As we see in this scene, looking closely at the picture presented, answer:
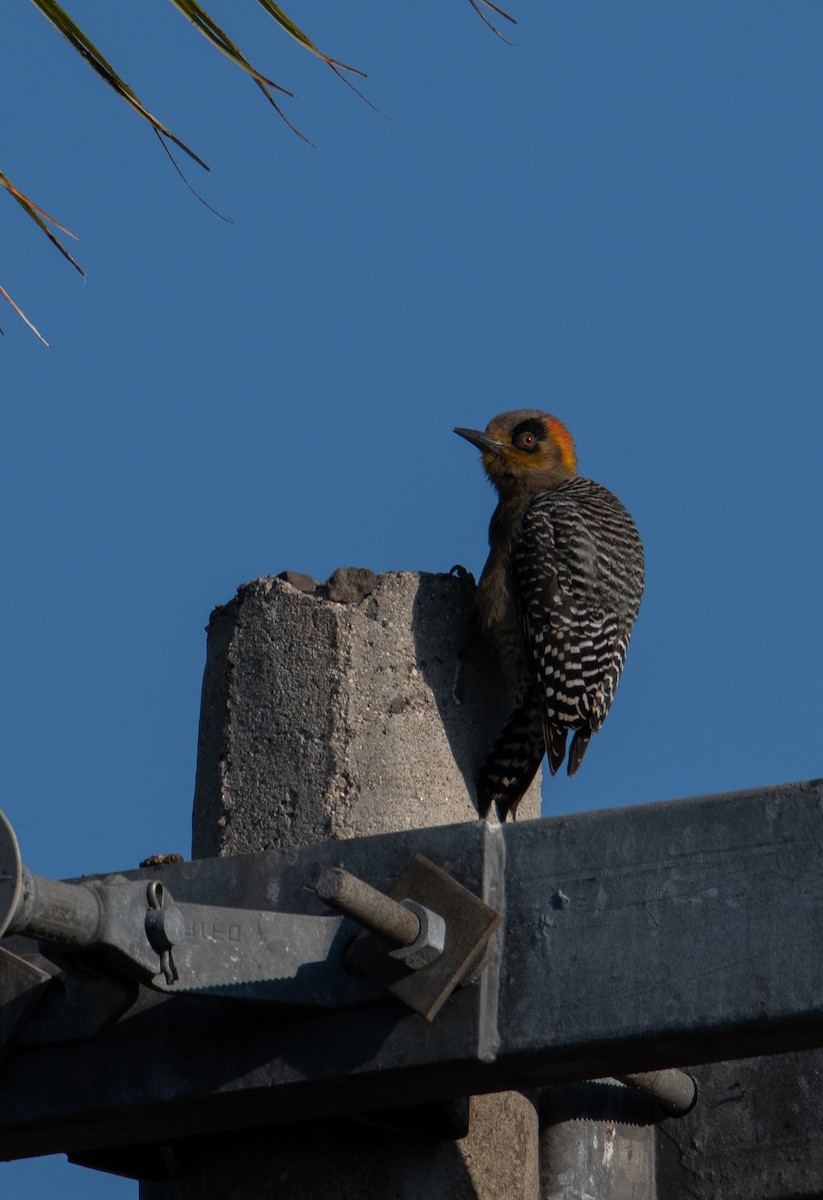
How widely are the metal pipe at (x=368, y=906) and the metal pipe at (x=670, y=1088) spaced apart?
976 millimetres

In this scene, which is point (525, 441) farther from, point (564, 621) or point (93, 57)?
point (93, 57)

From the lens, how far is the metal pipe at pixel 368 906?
2.96 meters

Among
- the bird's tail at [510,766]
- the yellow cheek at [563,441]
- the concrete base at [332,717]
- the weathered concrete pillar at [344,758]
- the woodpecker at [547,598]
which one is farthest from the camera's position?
the yellow cheek at [563,441]

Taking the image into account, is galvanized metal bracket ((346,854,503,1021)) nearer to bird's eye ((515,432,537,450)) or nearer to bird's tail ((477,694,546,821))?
bird's tail ((477,694,546,821))

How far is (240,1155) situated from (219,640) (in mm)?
1371

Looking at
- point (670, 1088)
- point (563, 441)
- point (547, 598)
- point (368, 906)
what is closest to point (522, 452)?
point (563, 441)

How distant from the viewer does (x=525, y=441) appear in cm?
786

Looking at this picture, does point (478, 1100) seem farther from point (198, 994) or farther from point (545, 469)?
point (545, 469)

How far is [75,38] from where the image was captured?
7.73ft

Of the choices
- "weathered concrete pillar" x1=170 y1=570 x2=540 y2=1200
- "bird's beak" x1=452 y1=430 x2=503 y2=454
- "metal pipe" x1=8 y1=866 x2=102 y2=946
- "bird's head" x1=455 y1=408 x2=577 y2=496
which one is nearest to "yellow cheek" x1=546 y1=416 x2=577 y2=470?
"bird's head" x1=455 y1=408 x2=577 y2=496

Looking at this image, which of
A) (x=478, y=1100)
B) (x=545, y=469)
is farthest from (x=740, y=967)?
(x=545, y=469)

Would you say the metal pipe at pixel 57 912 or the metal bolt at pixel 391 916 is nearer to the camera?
the metal pipe at pixel 57 912

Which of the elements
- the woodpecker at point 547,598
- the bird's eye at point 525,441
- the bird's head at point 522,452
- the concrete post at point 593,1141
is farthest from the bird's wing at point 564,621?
the concrete post at point 593,1141

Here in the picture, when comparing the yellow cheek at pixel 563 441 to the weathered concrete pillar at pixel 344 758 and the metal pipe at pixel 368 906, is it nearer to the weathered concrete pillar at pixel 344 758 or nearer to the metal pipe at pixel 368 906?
the weathered concrete pillar at pixel 344 758
